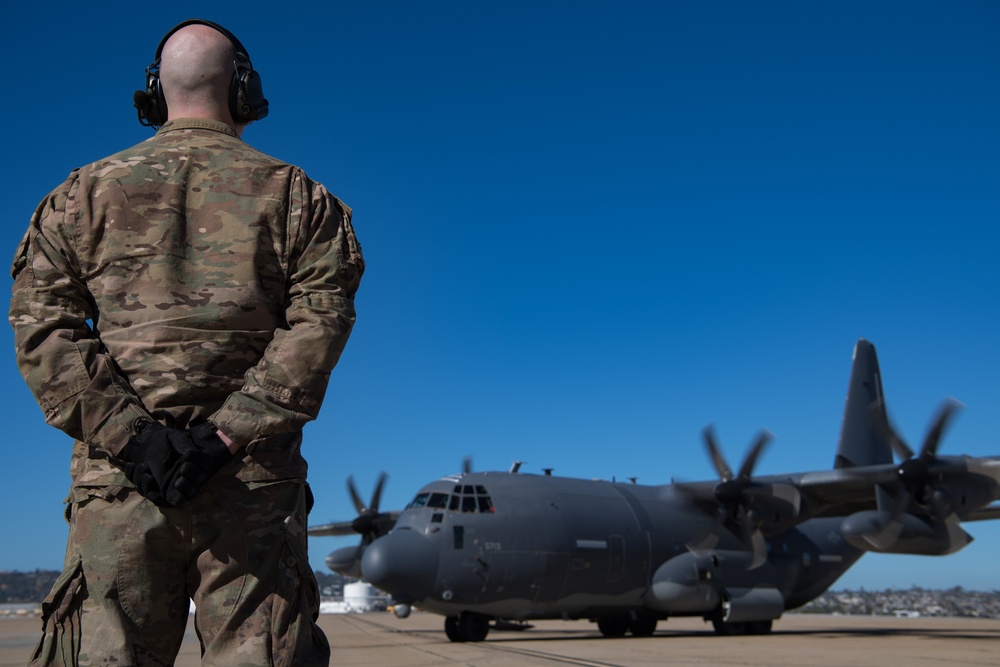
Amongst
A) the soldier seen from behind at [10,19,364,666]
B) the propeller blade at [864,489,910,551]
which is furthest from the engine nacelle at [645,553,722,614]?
the soldier seen from behind at [10,19,364,666]

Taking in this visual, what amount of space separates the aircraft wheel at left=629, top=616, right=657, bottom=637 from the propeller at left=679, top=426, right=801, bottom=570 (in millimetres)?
2259

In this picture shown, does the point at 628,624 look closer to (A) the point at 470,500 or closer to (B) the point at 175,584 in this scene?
(A) the point at 470,500

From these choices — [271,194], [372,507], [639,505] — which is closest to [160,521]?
[271,194]

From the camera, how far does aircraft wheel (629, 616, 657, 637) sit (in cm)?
2284

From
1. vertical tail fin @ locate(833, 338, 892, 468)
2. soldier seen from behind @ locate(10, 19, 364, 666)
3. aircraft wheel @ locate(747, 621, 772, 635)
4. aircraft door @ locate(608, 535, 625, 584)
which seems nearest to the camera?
soldier seen from behind @ locate(10, 19, 364, 666)

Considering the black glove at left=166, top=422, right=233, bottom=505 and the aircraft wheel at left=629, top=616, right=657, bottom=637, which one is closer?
the black glove at left=166, top=422, right=233, bottom=505

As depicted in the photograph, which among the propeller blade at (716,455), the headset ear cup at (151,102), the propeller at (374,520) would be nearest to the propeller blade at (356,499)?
the propeller at (374,520)

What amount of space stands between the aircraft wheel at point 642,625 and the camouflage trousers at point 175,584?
2169 centimetres

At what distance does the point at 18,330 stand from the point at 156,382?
43 cm

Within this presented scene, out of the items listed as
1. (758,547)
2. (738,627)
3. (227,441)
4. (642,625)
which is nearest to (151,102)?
(227,441)

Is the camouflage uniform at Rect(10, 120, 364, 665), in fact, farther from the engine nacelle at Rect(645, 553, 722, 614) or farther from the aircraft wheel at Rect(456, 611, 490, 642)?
the engine nacelle at Rect(645, 553, 722, 614)

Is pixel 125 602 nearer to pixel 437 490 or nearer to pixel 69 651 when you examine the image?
A: pixel 69 651

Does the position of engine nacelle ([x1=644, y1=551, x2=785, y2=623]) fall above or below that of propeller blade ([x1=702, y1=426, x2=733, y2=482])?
below

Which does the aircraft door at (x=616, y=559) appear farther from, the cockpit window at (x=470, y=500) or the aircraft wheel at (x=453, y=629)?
the aircraft wheel at (x=453, y=629)
